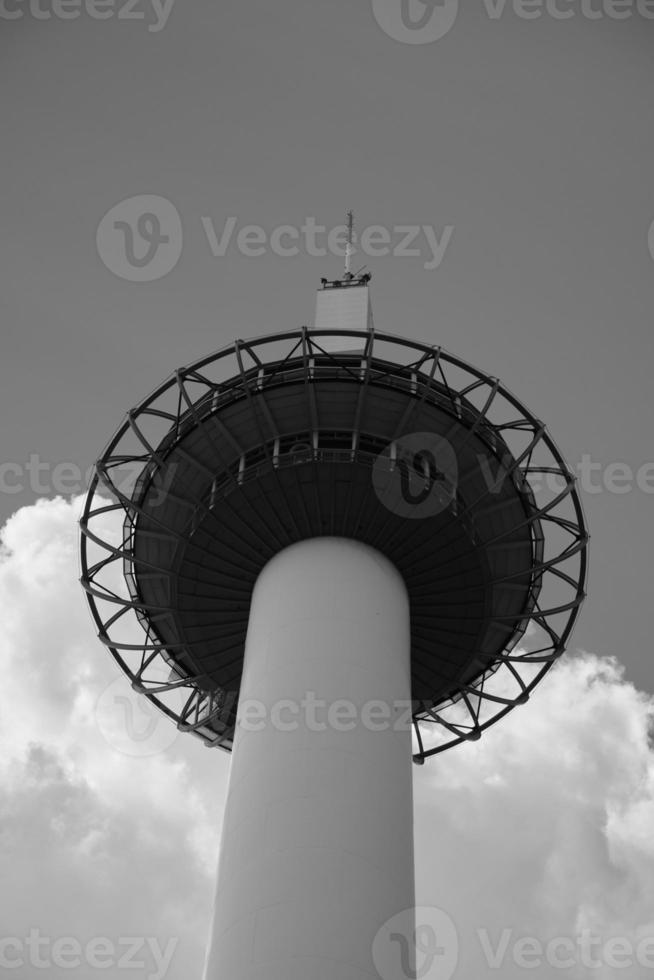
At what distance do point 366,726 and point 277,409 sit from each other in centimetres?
1151

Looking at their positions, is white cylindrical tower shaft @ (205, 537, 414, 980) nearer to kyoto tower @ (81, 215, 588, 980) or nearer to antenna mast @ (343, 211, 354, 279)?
kyoto tower @ (81, 215, 588, 980)

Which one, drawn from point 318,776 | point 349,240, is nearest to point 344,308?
Answer: point 349,240

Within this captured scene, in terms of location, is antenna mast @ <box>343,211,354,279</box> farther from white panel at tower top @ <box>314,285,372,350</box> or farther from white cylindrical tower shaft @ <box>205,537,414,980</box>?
white cylindrical tower shaft @ <box>205,537,414,980</box>

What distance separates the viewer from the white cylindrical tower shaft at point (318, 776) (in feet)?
84.1

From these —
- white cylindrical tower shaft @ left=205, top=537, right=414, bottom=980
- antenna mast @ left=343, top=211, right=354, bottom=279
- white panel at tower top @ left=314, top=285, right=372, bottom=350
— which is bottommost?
white cylindrical tower shaft @ left=205, top=537, right=414, bottom=980

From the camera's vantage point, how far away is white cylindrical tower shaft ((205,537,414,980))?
84.1 ft

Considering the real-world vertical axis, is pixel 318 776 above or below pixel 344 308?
below

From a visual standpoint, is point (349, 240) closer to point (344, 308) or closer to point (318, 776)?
point (344, 308)

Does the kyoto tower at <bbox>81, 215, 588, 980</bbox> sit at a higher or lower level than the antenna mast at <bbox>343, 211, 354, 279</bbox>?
lower

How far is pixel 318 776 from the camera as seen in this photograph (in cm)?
2853

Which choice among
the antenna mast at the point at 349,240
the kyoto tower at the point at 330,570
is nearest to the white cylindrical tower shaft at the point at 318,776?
the kyoto tower at the point at 330,570

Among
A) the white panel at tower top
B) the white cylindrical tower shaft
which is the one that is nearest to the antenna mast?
the white panel at tower top

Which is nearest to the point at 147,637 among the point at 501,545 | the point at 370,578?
the point at 370,578

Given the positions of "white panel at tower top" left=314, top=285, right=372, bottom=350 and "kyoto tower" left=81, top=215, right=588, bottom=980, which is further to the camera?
"white panel at tower top" left=314, top=285, right=372, bottom=350
